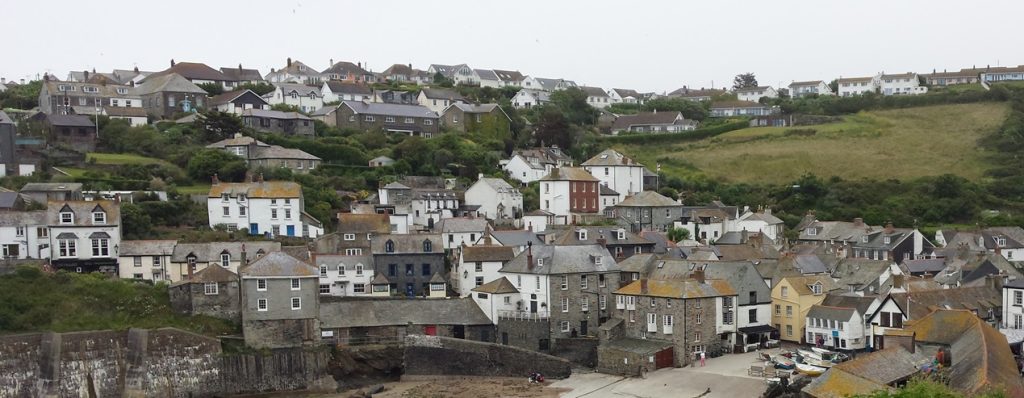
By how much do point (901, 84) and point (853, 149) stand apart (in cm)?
3332

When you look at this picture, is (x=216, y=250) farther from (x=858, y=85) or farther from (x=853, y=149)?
(x=858, y=85)

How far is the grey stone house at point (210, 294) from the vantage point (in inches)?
1727

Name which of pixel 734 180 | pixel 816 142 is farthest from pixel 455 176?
pixel 816 142

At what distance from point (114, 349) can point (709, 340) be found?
26.0 metres

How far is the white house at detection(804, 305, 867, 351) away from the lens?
41906 mm

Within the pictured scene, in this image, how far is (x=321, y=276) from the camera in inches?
1973

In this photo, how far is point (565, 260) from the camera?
46531 mm

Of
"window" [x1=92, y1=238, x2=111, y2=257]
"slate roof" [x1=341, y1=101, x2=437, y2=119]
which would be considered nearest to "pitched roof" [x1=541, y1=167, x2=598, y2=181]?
"slate roof" [x1=341, y1=101, x2=437, y2=119]

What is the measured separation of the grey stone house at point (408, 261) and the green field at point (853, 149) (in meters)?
40.0

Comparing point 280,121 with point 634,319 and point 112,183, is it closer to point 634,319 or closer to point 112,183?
point 112,183

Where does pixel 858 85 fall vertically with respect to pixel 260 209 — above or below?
above

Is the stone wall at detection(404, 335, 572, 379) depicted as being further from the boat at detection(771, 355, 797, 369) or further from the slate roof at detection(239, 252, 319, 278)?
the boat at detection(771, 355, 797, 369)

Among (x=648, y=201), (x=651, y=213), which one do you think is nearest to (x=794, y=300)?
(x=651, y=213)

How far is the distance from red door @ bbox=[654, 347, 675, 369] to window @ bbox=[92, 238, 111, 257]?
28.7 meters
